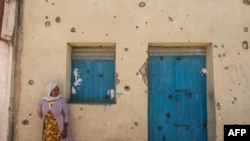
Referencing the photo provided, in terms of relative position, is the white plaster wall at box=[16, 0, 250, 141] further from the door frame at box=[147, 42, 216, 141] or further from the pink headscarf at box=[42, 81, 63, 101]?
the pink headscarf at box=[42, 81, 63, 101]

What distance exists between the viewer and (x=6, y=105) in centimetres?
577

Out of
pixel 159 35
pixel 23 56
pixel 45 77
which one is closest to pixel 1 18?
pixel 23 56

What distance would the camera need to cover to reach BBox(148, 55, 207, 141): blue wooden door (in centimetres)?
608

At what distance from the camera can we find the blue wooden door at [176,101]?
6082 millimetres

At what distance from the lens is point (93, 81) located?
612cm

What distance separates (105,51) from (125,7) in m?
0.81

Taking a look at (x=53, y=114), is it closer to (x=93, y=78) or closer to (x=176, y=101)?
(x=93, y=78)

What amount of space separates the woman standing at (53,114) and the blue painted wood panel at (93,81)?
17.7 inches

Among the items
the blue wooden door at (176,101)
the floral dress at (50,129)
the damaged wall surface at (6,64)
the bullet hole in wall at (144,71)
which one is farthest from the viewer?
the blue wooden door at (176,101)

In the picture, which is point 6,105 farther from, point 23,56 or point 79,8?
point 79,8

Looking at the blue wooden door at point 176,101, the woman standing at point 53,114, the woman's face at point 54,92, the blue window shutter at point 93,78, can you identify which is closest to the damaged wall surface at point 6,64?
the woman standing at point 53,114

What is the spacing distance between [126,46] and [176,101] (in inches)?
48.8

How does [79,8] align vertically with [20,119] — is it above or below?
above

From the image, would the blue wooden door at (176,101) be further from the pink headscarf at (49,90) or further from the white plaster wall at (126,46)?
the pink headscarf at (49,90)
